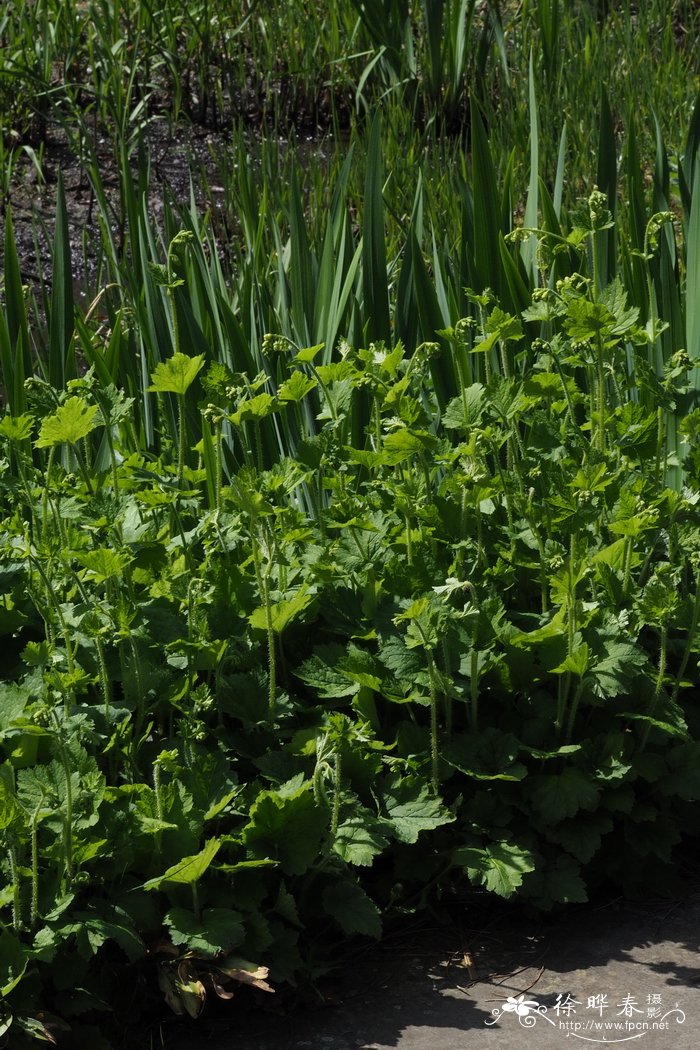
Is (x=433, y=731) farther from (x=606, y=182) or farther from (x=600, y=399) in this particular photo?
(x=606, y=182)

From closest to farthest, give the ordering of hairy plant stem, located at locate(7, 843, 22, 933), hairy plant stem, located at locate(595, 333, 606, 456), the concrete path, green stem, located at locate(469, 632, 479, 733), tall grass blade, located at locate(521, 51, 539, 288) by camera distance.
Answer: hairy plant stem, located at locate(7, 843, 22, 933) → the concrete path → green stem, located at locate(469, 632, 479, 733) → hairy plant stem, located at locate(595, 333, 606, 456) → tall grass blade, located at locate(521, 51, 539, 288)

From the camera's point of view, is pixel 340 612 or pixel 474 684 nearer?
pixel 474 684

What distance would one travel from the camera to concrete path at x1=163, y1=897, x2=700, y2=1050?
145 cm

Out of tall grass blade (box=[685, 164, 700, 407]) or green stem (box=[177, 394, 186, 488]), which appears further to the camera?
tall grass blade (box=[685, 164, 700, 407])

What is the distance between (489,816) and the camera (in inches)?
64.6

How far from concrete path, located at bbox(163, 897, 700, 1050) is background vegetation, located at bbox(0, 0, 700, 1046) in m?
0.06

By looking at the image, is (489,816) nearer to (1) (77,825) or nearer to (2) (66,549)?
(1) (77,825)

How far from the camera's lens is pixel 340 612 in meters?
1.78

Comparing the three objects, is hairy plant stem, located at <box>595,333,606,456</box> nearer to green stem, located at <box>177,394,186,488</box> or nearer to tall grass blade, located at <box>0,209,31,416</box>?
green stem, located at <box>177,394,186,488</box>

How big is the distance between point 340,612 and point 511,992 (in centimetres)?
59

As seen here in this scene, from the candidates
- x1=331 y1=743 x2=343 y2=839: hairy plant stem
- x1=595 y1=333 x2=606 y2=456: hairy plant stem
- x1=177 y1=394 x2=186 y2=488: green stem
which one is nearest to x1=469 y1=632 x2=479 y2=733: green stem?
x1=331 y1=743 x2=343 y2=839: hairy plant stem

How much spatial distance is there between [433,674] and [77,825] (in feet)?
1.61

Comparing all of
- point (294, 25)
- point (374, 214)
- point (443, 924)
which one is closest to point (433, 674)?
point (443, 924)

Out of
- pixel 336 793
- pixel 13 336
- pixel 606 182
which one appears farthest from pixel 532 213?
pixel 336 793
